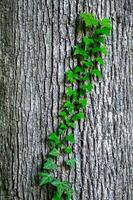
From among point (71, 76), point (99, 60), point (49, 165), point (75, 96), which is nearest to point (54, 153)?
point (49, 165)

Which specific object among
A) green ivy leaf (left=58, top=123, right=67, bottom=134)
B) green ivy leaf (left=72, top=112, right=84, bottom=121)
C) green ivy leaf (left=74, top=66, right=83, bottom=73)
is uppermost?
green ivy leaf (left=74, top=66, right=83, bottom=73)

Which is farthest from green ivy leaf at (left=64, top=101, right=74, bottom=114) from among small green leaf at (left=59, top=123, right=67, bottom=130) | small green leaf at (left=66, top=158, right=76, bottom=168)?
small green leaf at (left=66, top=158, right=76, bottom=168)

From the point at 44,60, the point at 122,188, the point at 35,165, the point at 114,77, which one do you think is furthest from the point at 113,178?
the point at 44,60

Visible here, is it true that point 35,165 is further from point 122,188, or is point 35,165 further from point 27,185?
point 122,188

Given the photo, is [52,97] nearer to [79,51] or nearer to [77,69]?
[77,69]

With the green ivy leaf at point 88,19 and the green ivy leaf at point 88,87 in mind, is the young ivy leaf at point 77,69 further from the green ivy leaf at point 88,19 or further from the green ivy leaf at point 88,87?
the green ivy leaf at point 88,19

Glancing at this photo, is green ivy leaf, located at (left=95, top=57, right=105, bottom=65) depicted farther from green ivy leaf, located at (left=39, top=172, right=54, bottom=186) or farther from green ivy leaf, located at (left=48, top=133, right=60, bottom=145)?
green ivy leaf, located at (left=39, top=172, right=54, bottom=186)
